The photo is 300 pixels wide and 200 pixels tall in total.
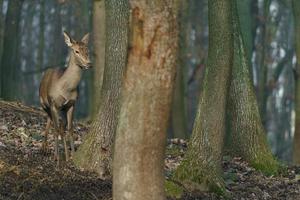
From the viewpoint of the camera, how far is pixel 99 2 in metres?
18.6

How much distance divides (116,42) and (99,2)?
6540mm

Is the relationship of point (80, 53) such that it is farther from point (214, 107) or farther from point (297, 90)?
point (297, 90)

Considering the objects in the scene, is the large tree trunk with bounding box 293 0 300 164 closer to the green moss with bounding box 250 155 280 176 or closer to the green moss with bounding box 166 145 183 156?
the green moss with bounding box 250 155 280 176

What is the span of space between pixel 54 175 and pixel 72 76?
6.22 ft

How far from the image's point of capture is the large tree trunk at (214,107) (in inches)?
467

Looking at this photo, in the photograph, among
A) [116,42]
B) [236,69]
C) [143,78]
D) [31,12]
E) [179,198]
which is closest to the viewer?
[143,78]

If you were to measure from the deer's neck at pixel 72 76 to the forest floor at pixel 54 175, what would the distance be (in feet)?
4.21

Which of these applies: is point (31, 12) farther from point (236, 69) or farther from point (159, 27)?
point (159, 27)

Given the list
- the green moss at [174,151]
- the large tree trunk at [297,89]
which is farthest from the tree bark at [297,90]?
the green moss at [174,151]

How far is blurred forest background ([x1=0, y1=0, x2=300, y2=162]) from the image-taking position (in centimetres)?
2323

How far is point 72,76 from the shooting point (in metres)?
12.3

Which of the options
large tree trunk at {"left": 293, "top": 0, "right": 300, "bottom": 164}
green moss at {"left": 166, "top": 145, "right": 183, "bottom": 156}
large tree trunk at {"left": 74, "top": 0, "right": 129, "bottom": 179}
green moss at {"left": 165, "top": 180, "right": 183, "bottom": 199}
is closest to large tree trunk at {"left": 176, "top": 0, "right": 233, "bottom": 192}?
green moss at {"left": 165, "top": 180, "right": 183, "bottom": 199}

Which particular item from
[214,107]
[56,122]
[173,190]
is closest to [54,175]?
[56,122]

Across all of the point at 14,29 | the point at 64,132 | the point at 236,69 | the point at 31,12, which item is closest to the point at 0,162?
the point at 64,132
